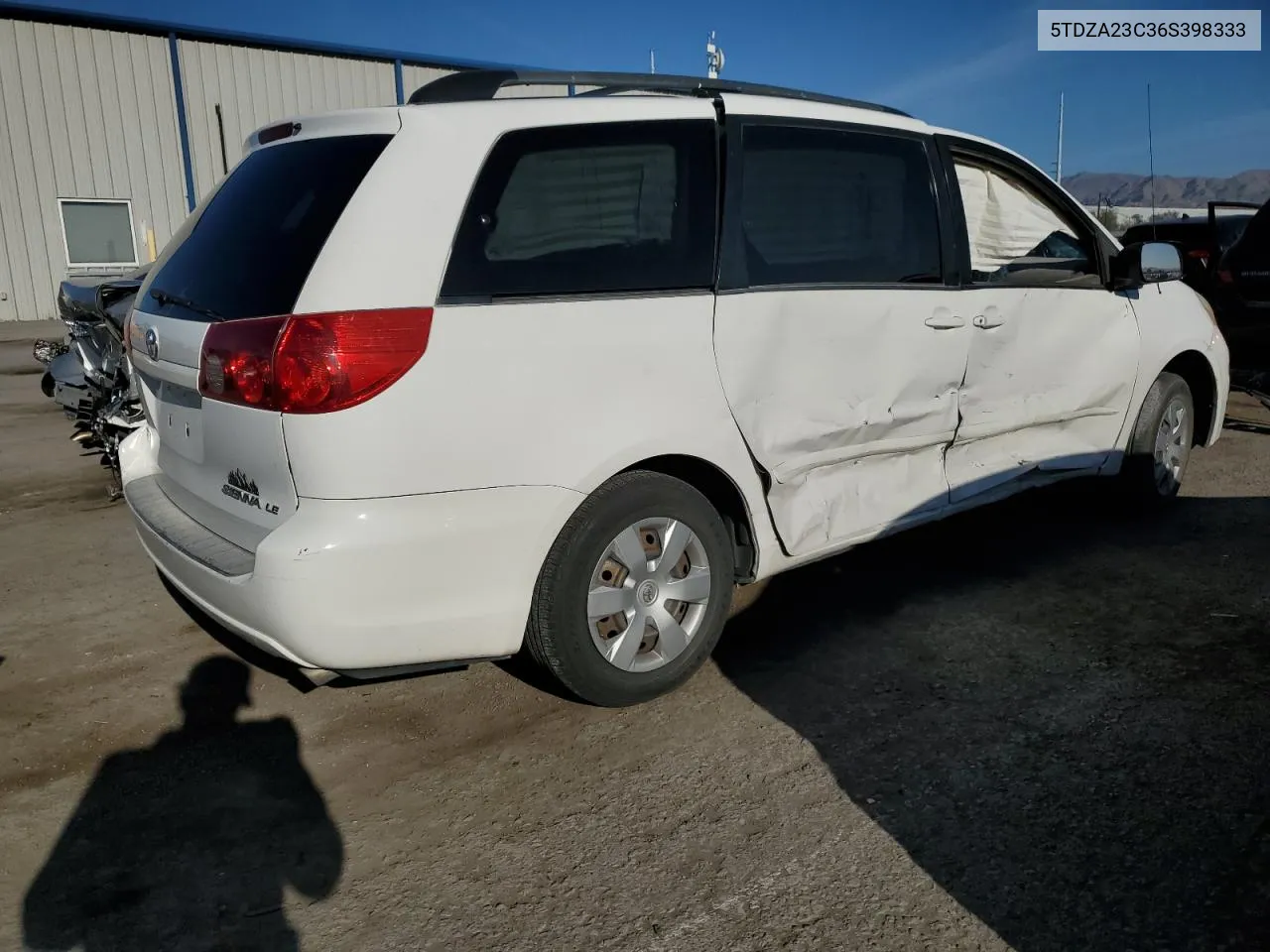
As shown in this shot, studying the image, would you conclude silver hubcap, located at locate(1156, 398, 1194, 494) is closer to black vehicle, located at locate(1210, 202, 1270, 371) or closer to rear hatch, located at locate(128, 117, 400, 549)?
black vehicle, located at locate(1210, 202, 1270, 371)

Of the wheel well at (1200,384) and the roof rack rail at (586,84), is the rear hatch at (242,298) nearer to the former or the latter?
the roof rack rail at (586,84)

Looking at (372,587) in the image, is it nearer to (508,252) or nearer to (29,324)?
(508,252)

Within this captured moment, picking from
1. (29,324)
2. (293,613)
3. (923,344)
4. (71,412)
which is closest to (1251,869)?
(923,344)

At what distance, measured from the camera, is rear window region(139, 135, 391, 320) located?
2.73 meters

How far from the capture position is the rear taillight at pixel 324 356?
2.56 metres

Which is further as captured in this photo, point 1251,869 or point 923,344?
point 923,344

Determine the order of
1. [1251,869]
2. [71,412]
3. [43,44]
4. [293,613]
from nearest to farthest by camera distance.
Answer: [1251,869], [293,613], [71,412], [43,44]

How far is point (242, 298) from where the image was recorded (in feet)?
9.17

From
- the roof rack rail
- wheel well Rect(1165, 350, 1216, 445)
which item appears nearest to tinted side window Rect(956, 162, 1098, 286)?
the roof rack rail

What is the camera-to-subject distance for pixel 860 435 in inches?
145

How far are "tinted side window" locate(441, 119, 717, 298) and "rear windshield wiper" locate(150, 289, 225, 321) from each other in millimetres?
722

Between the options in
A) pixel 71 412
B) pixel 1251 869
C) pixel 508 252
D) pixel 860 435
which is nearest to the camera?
pixel 1251 869

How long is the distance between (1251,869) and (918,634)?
61.1 inches

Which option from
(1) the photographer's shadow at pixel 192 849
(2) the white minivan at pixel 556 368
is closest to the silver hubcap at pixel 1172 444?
(2) the white minivan at pixel 556 368
